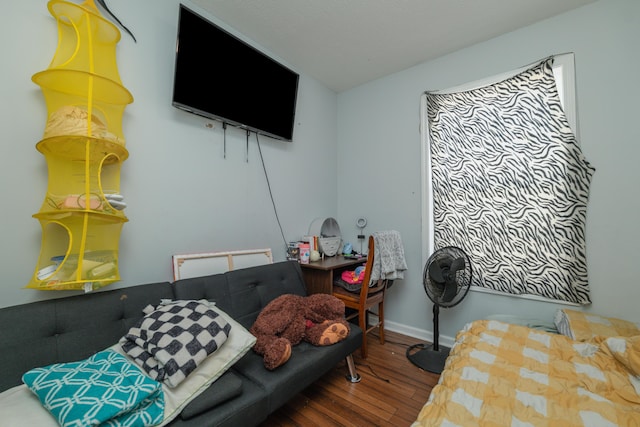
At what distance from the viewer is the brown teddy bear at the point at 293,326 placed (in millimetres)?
1523

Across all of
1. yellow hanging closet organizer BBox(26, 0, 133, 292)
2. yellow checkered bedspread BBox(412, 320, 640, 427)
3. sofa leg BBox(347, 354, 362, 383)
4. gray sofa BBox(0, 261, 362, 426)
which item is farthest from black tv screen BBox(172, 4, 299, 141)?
yellow checkered bedspread BBox(412, 320, 640, 427)

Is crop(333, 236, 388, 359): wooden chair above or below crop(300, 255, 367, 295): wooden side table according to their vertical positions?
below

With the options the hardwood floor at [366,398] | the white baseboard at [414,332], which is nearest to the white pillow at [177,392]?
the hardwood floor at [366,398]

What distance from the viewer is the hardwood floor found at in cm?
164

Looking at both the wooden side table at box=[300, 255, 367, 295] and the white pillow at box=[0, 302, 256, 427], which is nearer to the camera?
the white pillow at box=[0, 302, 256, 427]

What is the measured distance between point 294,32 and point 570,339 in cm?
307

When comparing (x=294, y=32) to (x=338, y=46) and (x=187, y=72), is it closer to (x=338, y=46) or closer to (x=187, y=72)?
(x=338, y=46)

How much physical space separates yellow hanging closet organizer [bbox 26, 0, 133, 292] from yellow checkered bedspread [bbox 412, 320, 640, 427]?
5.84ft

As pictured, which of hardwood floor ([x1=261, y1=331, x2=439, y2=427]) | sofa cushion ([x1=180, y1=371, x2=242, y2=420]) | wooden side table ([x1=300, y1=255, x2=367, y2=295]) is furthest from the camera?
wooden side table ([x1=300, y1=255, x2=367, y2=295])

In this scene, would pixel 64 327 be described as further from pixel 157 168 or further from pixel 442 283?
pixel 442 283

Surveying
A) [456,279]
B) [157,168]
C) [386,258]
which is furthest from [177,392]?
[456,279]

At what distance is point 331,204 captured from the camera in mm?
3422

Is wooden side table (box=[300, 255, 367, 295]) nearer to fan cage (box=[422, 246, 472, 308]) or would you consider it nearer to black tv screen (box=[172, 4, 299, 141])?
fan cage (box=[422, 246, 472, 308])

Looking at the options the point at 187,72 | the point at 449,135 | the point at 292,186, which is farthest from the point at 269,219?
the point at 449,135
